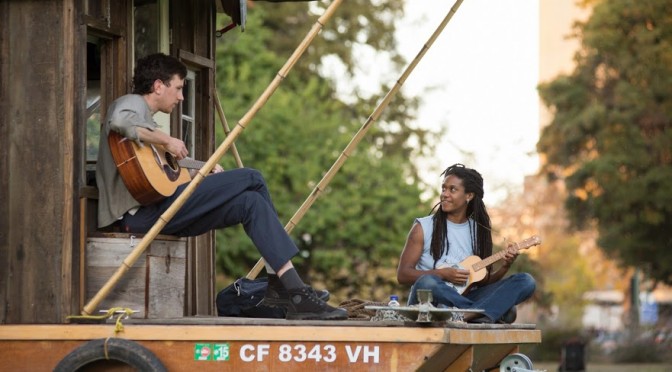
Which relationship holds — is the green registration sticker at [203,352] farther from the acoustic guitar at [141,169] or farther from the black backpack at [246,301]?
the black backpack at [246,301]

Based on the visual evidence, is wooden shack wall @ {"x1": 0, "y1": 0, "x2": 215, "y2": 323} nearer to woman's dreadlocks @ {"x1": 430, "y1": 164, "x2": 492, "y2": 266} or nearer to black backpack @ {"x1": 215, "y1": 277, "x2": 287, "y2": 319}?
black backpack @ {"x1": 215, "y1": 277, "x2": 287, "y2": 319}

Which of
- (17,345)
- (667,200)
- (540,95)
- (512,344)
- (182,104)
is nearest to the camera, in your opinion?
(17,345)

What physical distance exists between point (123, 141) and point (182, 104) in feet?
6.95

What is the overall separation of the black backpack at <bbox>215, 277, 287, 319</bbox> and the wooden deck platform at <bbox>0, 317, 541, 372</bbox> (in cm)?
125

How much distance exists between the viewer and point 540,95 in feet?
110

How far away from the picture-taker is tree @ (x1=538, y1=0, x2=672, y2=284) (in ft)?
97.5

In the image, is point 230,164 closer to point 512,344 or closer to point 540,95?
point 540,95

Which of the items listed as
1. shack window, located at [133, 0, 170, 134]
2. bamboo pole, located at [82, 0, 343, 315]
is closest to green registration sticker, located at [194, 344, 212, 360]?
bamboo pole, located at [82, 0, 343, 315]

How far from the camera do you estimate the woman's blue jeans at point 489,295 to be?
836cm

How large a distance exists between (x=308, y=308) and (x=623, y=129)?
24.0 metres

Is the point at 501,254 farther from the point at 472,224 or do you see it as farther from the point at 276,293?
the point at 276,293

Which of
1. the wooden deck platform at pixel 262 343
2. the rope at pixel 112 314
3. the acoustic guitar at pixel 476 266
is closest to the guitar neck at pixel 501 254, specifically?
the acoustic guitar at pixel 476 266

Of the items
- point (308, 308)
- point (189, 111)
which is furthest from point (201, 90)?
point (308, 308)

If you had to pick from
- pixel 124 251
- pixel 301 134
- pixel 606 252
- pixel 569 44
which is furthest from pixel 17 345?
pixel 569 44
